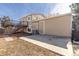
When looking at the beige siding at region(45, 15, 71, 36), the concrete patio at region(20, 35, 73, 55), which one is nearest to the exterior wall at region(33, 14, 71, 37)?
the beige siding at region(45, 15, 71, 36)

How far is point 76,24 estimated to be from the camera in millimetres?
3506

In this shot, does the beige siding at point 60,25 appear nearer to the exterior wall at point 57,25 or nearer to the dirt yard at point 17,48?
the exterior wall at point 57,25

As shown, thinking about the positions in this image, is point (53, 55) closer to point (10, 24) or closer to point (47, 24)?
point (47, 24)

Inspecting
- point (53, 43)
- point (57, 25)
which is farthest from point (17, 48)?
point (57, 25)

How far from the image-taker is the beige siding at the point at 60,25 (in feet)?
11.5

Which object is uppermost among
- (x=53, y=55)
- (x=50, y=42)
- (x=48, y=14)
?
(x=48, y=14)

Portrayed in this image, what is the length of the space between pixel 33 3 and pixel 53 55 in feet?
3.56

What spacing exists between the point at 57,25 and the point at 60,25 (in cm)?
6

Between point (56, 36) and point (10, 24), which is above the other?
point (10, 24)

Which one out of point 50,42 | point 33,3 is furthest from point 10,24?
point 50,42

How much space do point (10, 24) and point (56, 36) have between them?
3.07ft

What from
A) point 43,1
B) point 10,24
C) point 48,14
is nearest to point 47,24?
point 48,14

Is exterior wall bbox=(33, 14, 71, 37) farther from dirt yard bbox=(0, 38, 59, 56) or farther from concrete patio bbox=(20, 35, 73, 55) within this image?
dirt yard bbox=(0, 38, 59, 56)

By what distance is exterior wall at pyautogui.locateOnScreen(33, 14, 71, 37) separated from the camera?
11.5 feet
